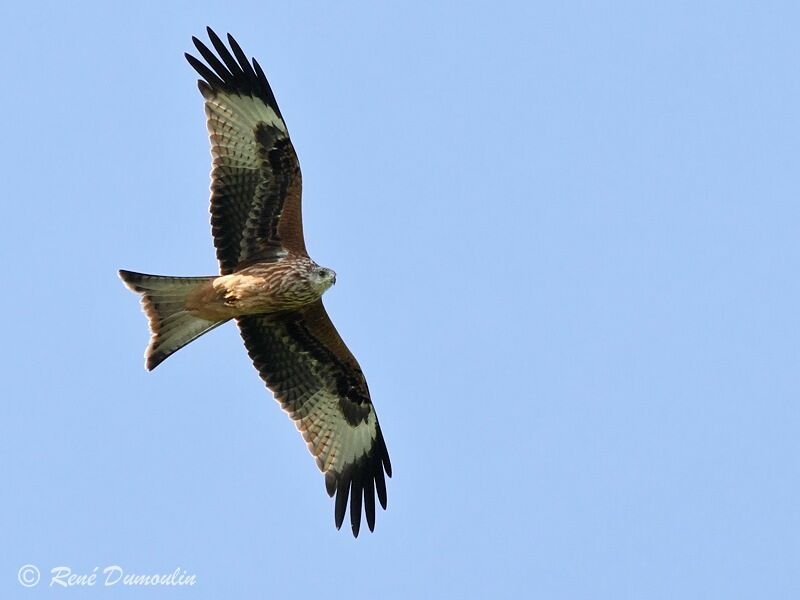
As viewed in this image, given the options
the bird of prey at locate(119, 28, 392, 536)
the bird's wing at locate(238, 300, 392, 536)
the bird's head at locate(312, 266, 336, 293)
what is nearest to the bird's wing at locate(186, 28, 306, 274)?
the bird of prey at locate(119, 28, 392, 536)

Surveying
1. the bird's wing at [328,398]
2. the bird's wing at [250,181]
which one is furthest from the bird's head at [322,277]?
the bird's wing at [328,398]

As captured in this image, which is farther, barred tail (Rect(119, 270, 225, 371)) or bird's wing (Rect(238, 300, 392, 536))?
bird's wing (Rect(238, 300, 392, 536))

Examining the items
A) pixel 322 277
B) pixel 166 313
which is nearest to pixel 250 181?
pixel 322 277

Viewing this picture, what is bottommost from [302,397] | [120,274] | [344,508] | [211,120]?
[344,508]

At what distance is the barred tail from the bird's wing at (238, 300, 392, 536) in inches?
28.2

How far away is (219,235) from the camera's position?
12.4 metres

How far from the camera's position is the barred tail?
12258 mm

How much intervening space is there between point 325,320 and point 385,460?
1.69 meters

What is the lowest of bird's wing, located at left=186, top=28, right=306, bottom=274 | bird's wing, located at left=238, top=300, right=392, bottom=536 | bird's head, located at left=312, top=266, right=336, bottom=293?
bird's wing, located at left=238, top=300, right=392, bottom=536

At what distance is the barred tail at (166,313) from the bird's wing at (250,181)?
451mm

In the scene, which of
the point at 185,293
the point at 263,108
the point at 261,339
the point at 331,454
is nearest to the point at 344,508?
the point at 331,454

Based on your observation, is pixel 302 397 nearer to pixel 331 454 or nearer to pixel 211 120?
pixel 331 454

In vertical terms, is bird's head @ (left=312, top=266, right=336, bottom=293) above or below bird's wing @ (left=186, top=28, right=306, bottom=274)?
below

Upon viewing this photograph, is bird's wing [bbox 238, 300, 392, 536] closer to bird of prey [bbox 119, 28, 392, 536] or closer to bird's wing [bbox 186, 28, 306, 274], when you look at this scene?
bird of prey [bbox 119, 28, 392, 536]
